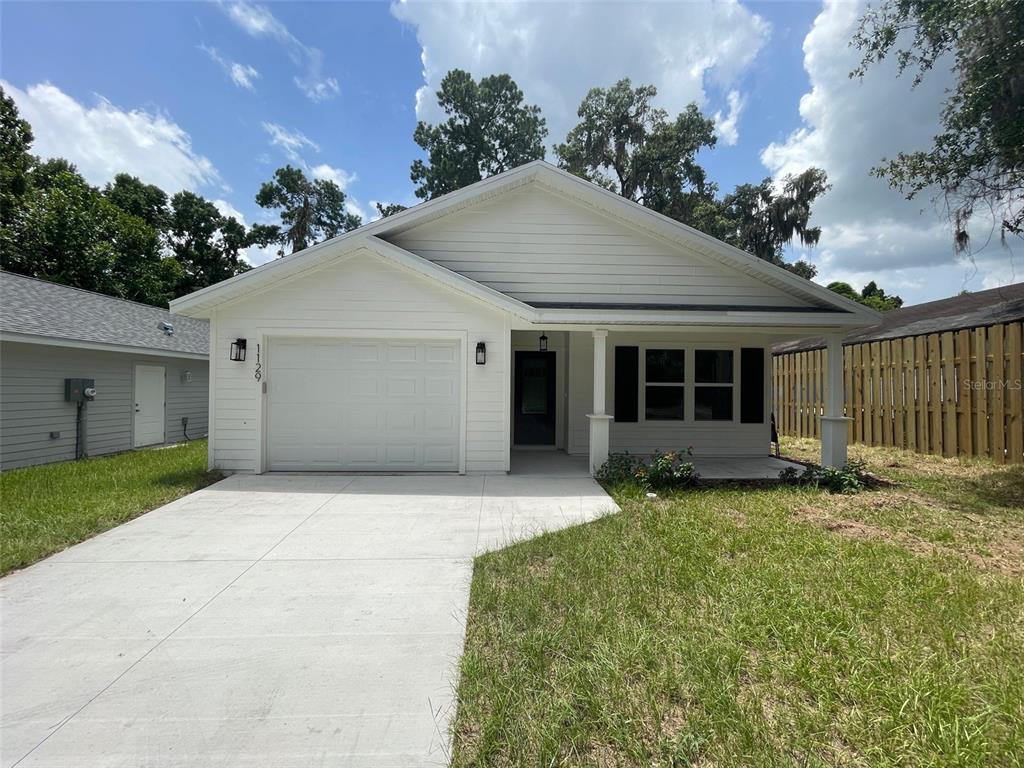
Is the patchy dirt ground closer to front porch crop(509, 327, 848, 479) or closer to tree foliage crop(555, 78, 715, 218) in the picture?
front porch crop(509, 327, 848, 479)

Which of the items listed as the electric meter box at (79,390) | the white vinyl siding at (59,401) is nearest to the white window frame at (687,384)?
the white vinyl siding at (59,401)

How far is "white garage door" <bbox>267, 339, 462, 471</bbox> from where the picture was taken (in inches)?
310

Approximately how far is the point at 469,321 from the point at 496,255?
5.33 feet

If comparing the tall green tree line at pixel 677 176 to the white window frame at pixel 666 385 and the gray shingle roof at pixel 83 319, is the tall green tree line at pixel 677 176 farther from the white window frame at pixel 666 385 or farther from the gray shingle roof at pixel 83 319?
the gray shingle roof at pixel 83 319

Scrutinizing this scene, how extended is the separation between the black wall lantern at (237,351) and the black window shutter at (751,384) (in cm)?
959

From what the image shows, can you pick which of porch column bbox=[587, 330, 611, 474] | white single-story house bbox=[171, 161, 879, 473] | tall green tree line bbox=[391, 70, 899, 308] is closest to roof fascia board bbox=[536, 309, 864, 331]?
white single-story house bbox=[171, 161, 879, 473]

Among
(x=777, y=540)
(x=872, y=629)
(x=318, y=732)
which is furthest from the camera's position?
(x=777, y=540)

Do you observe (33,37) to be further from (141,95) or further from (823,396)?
(823,396)

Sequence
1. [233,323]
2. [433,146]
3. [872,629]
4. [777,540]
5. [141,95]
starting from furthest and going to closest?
[433,146]
[141,95]
[233,323]
[777,540]
[872,629]

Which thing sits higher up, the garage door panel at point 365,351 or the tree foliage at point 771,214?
the tree foliage at point 771,214

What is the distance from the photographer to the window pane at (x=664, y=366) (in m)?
9.91

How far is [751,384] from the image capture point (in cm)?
998

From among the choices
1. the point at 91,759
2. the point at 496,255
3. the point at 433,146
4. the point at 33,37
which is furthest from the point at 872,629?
the point at 433,146

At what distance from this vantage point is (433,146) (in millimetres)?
27859
